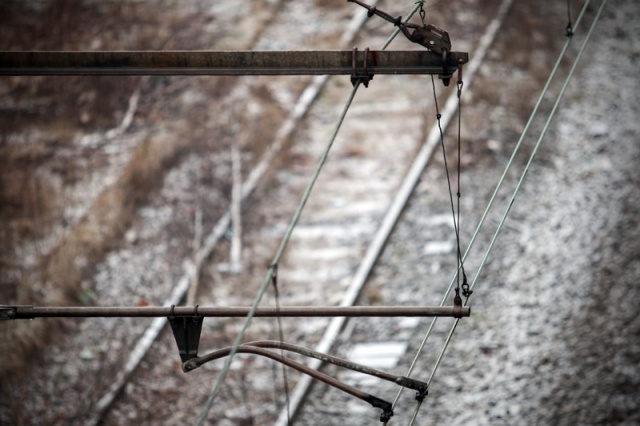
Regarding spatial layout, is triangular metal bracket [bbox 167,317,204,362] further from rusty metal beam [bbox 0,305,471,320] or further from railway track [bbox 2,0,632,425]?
railway track [bbox 2,0,632,425]

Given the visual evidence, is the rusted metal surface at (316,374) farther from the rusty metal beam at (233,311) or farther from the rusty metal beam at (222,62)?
the rusty metal beam at (222,62)

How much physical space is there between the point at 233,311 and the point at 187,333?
363 millimetres

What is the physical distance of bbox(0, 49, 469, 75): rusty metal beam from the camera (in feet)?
13.6

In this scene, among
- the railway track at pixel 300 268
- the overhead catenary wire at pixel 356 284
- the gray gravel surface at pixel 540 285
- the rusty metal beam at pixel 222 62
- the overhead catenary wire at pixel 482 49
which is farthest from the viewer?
the overhead catenary wire at pixel 482 49

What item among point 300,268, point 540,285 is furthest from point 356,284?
point 540,285

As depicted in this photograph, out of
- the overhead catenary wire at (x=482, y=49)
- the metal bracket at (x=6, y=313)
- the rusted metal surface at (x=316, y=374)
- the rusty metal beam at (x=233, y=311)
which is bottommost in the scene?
the rusted metal surface at (x=316, y=374)

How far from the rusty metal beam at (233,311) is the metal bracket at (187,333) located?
0.18 ft

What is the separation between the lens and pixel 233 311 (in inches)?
172

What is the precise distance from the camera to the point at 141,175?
35.4ft

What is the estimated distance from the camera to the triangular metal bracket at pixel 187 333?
175 inches

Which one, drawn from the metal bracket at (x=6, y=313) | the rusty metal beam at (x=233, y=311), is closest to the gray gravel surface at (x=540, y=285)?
the rusty metal beam at (x=233, y=311)

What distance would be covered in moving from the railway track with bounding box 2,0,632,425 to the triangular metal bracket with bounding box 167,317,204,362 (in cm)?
325

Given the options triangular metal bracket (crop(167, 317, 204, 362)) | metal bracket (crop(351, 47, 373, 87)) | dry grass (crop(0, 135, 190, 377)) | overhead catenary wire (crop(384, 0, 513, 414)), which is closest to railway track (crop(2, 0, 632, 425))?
dry grass (crop(0, 135, 190, 377))

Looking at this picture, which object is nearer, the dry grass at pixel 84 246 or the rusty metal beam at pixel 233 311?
the rusty metal beam at pixel 233 311
